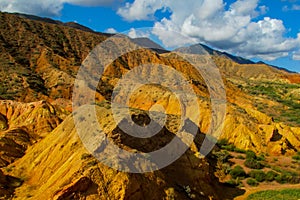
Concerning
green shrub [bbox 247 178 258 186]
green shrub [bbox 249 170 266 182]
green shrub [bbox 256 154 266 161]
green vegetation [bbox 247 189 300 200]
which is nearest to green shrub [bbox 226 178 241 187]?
green shrub [bbox 247 178 258 186]

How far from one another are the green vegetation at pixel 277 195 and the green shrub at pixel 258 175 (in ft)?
9.41

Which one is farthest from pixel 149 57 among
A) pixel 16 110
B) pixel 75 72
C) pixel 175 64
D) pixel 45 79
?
pixel 16 110

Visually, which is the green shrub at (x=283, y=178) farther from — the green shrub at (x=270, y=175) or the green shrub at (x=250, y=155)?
the green shrub at (x=250, y=155)

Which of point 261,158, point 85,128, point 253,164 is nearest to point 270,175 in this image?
point 253,164

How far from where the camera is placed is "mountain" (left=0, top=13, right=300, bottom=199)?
15.0 metres

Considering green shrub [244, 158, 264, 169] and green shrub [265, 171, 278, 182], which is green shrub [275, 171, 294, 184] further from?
green shrub [244, 158, 264, 169]

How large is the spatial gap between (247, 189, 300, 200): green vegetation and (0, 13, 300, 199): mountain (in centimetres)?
143

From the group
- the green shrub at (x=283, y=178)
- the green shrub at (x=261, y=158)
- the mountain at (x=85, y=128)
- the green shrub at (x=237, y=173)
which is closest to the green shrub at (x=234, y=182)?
the mountain at (x=85, y=128)

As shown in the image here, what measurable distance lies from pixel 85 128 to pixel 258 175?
14622mm

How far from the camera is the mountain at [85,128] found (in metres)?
15.0

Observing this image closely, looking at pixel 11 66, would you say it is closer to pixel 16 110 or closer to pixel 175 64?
pixel 16 110

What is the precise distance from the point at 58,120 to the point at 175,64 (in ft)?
215

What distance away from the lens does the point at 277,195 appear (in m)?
21.6

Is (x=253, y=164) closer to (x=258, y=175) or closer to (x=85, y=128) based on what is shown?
(x=258, y=175)
